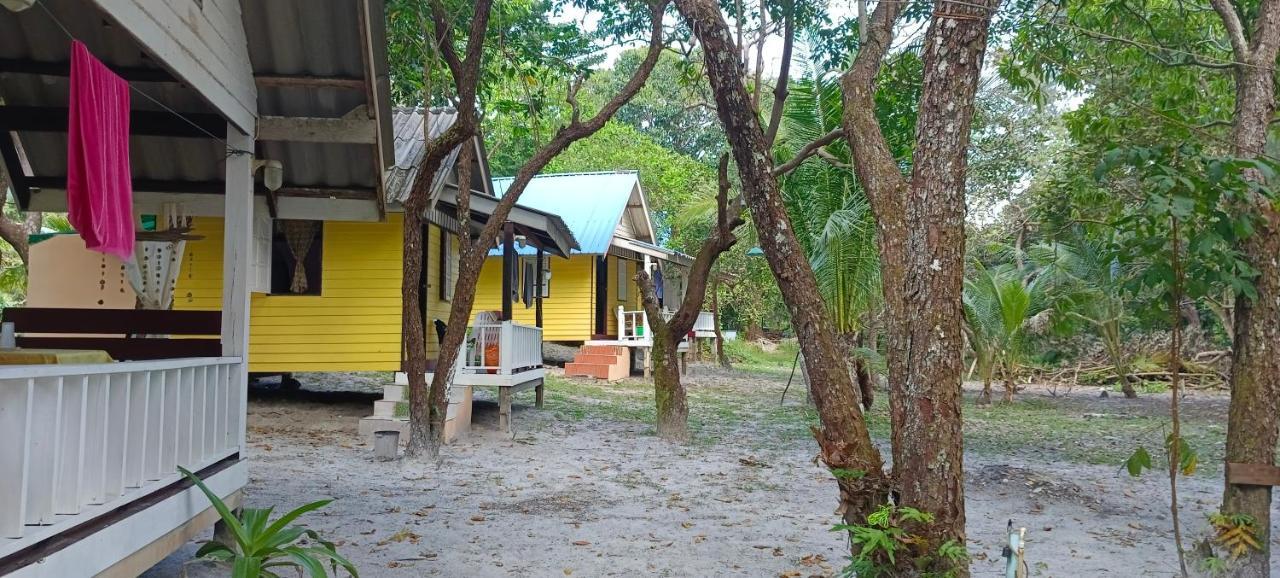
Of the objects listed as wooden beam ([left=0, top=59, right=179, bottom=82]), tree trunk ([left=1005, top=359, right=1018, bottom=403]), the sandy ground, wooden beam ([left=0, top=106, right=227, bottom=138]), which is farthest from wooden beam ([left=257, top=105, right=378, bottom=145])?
tree trunk ([left=1005, top=359, right=1018, bottom=403])

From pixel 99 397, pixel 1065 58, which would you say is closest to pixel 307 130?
pixel 99 397

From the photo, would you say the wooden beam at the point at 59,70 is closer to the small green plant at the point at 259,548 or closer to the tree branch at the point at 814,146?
the small green plant at the point at 259,548

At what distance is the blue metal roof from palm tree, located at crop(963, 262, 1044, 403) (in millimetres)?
7675

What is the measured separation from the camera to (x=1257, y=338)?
19.5 ft

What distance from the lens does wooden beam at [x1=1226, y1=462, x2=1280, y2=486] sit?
5852 millimetres

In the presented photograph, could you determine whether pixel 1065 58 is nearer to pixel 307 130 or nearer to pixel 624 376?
pixel 307 130

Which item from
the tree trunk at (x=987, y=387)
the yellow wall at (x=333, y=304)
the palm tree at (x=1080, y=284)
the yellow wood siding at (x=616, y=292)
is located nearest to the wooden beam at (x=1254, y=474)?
the yellow wall at (x=333, y=304)

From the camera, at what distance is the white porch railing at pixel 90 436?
319 centimetres

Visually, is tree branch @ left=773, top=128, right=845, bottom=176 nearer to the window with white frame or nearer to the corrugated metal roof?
the corrugated metal roof

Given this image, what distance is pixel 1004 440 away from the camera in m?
13.1

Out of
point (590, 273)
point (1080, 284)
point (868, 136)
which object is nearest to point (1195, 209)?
point (868, 136)

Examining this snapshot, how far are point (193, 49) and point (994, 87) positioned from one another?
76.7 ft

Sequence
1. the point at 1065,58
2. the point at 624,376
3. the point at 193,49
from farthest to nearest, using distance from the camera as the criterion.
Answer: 1. the point at 624,376
2. the point at 1065,58
3. the point at 193,49

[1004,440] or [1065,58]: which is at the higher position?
[1065,58]
